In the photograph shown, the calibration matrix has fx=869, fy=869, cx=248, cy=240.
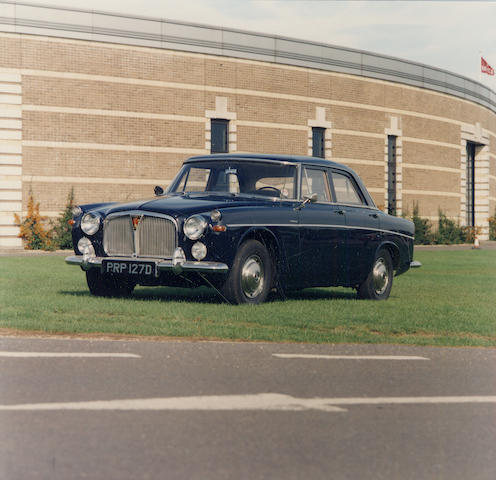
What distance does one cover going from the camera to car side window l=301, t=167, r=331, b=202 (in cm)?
1122

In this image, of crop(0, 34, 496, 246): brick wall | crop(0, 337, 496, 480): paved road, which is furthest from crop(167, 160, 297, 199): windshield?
crop(0, 34, 496, 246): brick wall

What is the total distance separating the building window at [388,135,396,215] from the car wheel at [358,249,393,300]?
1060 inches

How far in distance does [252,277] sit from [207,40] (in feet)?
74.2

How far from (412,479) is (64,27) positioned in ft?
87.4

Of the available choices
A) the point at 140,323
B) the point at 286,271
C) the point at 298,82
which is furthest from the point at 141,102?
the point at 140,323

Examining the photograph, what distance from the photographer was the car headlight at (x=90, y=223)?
10516mm

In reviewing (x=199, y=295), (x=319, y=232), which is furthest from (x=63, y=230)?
(x=319, y=232)

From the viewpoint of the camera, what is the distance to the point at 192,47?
3105 cm

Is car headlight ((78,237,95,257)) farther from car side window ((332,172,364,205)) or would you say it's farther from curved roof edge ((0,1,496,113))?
curved roof edge ((0,1,496,113))

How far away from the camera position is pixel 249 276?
10.2 m

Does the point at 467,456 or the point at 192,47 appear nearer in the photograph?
the point at 467,456

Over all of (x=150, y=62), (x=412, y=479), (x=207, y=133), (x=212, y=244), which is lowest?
(x=412, y=479)

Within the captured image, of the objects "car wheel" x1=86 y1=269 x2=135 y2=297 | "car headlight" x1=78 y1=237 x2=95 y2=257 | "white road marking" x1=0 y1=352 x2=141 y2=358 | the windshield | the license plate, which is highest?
the windshield

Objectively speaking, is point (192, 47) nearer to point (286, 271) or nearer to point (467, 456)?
point (286, 271)
